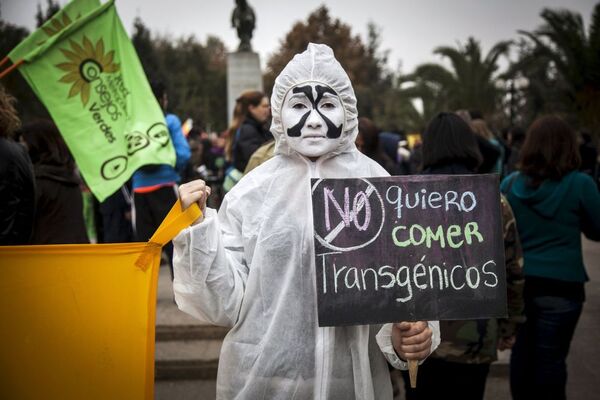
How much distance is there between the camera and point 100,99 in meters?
4.74

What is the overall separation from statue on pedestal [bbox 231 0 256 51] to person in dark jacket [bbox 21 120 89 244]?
1018 cm

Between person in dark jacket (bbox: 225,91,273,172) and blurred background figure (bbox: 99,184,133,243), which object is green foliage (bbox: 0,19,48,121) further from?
person in dark jacket (bbox: 225,91,273,172)

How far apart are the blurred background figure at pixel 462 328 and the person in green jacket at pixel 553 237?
0.41 m

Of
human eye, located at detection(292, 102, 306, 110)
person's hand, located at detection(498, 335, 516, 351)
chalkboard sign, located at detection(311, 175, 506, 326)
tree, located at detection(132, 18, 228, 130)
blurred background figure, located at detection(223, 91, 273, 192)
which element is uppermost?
tree, located at detection(132, 18, 228, 130)

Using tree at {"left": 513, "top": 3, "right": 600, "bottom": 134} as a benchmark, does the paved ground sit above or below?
below

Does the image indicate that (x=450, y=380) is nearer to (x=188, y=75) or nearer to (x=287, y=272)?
(x=287, y=272)

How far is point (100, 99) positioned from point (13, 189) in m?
1.66

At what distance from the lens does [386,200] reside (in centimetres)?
213

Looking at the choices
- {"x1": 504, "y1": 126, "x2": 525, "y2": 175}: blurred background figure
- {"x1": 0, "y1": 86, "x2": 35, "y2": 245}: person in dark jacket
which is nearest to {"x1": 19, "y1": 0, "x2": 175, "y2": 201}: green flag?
{"x1": 0, "y1": 86, "x2": 35, "y2": 245}: person in dark jacket

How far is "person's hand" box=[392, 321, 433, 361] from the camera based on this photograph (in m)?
2.12

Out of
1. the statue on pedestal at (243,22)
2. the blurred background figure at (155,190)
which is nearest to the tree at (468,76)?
the statue on pedestal at (243,22)

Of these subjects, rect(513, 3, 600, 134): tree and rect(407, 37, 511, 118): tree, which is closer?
rect(513, 3, 600, 134): tree

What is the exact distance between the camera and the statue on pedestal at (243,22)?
14328mm

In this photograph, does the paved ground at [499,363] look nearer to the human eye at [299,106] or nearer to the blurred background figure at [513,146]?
the human eye at [299,106]
